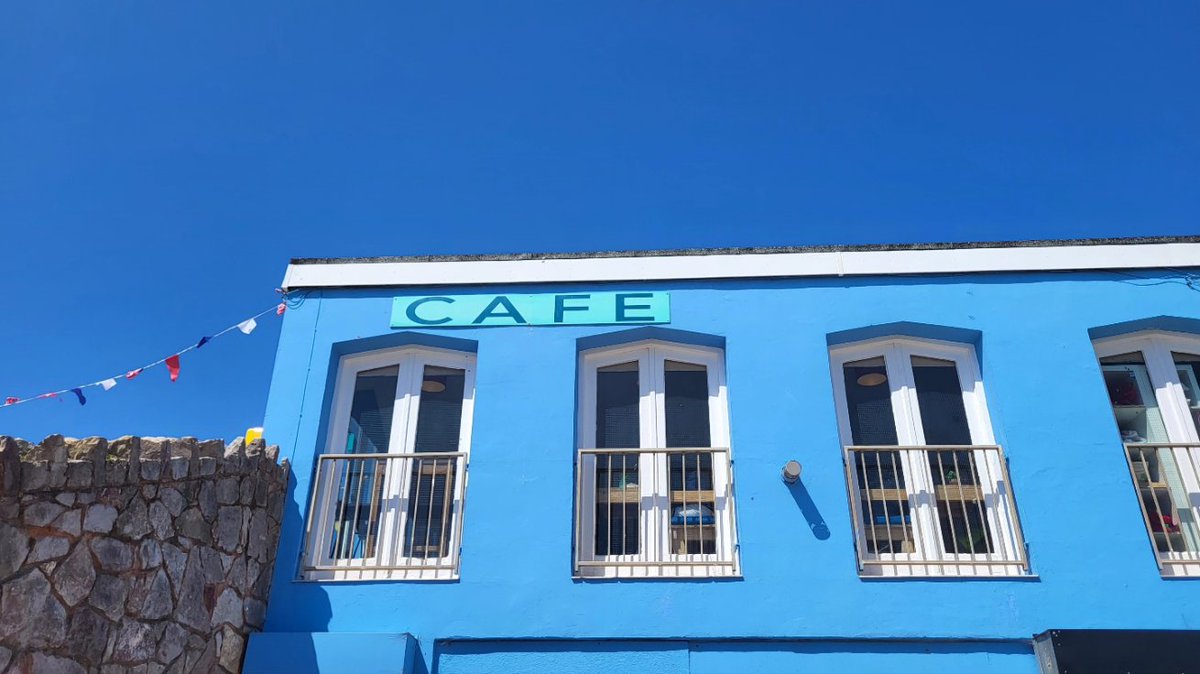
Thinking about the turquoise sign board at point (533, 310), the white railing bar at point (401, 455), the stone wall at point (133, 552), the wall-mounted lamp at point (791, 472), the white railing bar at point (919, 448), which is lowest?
the stone wall at point (133, 552)

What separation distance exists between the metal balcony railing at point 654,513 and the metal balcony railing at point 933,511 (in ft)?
3.15

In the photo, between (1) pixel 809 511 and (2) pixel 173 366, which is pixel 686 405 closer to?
(1) pixel 809 511

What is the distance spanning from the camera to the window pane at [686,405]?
6.49 meters

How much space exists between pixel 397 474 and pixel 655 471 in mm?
1956

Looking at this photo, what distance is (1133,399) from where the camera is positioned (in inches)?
262

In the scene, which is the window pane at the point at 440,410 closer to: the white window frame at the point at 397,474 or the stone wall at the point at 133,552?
the white window frame at the point at 397,474

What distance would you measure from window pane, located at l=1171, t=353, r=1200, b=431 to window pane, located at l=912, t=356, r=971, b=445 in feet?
5.80

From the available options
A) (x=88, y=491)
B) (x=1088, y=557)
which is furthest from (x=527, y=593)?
(x=1088, y=557)

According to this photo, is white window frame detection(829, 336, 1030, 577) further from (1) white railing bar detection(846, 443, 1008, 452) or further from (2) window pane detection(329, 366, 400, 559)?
(2) window pane detection(329, 366, 400, 559)

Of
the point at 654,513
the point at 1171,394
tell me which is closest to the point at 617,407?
the point at 654,513

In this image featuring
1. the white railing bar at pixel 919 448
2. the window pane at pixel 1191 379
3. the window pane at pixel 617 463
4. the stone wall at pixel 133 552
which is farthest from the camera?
the window pane at pixel 1191 379

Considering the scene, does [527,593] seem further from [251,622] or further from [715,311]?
[715,311]

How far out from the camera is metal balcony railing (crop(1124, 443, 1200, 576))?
5.92m

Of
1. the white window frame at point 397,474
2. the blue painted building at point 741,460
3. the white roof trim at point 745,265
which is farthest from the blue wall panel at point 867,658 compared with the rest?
the white roof trim at point 745,265
